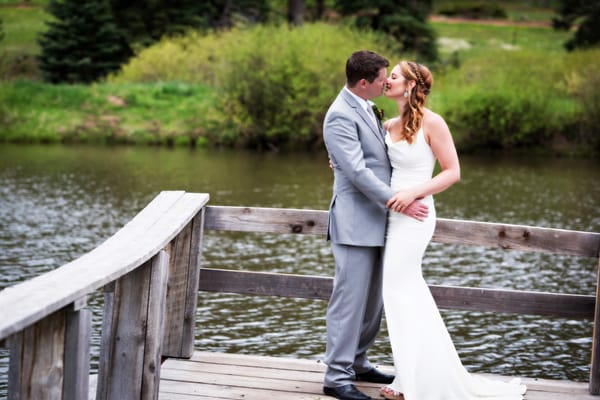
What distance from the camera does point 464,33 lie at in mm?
70562

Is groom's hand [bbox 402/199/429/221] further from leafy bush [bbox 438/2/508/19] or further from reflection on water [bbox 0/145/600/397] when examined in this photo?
leafy bush [bbox 438/2/508/19]

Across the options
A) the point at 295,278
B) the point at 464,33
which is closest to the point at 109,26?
the point at 464,33

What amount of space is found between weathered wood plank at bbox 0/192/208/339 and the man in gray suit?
1.03 m

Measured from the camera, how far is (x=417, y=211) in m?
5.47

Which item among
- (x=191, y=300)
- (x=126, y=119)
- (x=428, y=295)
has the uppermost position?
(x=428, y=295)

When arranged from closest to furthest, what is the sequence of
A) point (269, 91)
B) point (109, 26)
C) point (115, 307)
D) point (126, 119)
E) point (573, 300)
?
point (115, 307), point (573, 300), point (269, 91), point (126, 119), point (109, 26)

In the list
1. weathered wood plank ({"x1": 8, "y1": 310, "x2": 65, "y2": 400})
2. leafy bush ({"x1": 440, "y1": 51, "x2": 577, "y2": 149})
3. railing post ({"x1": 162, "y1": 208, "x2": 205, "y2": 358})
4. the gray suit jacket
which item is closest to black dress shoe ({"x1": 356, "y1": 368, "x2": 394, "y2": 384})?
the gray suit jacket

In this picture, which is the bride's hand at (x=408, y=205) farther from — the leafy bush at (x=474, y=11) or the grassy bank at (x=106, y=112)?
the leafy bush at (x=474, y=11)

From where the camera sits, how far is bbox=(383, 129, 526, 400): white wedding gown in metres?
5.41

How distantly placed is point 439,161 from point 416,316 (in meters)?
0.98

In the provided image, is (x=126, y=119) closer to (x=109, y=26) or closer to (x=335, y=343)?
(x=109, y=26)

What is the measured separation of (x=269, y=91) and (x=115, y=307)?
34.9 m

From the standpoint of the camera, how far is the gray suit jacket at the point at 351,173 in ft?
17.8

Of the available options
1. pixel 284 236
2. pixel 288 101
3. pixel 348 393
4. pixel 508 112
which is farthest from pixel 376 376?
pixel 508 112
